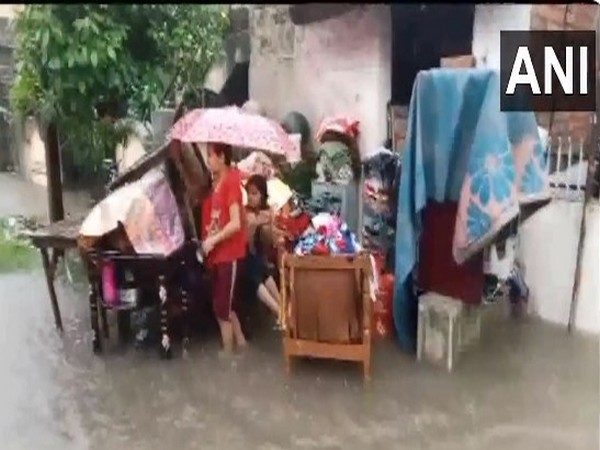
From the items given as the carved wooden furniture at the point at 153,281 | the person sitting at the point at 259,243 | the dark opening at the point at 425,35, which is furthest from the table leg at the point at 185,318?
the dark opening at the point at 425,35

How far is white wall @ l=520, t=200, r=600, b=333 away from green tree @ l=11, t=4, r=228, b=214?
1.68 ft

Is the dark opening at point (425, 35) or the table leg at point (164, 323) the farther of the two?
the table leg at point (164, 323)

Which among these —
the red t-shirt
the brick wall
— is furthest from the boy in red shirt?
the brick wall

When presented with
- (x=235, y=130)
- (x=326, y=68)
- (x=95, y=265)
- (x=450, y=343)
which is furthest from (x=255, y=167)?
(x=450, y=343)

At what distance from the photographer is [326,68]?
116 cm

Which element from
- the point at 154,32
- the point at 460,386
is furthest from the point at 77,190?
the point at 460,386

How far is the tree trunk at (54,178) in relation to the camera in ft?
3.87

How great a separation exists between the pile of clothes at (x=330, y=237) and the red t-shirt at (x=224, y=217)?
93 millimetres

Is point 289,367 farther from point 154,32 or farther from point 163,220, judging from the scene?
point 154,32

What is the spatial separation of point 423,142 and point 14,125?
578 mm

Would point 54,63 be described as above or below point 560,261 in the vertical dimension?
above

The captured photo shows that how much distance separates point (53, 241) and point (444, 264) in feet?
1.83

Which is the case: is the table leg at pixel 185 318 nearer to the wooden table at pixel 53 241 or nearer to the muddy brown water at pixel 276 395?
the muddy brown water at pixel 276 395

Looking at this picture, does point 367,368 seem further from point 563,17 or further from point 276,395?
point 563,17
